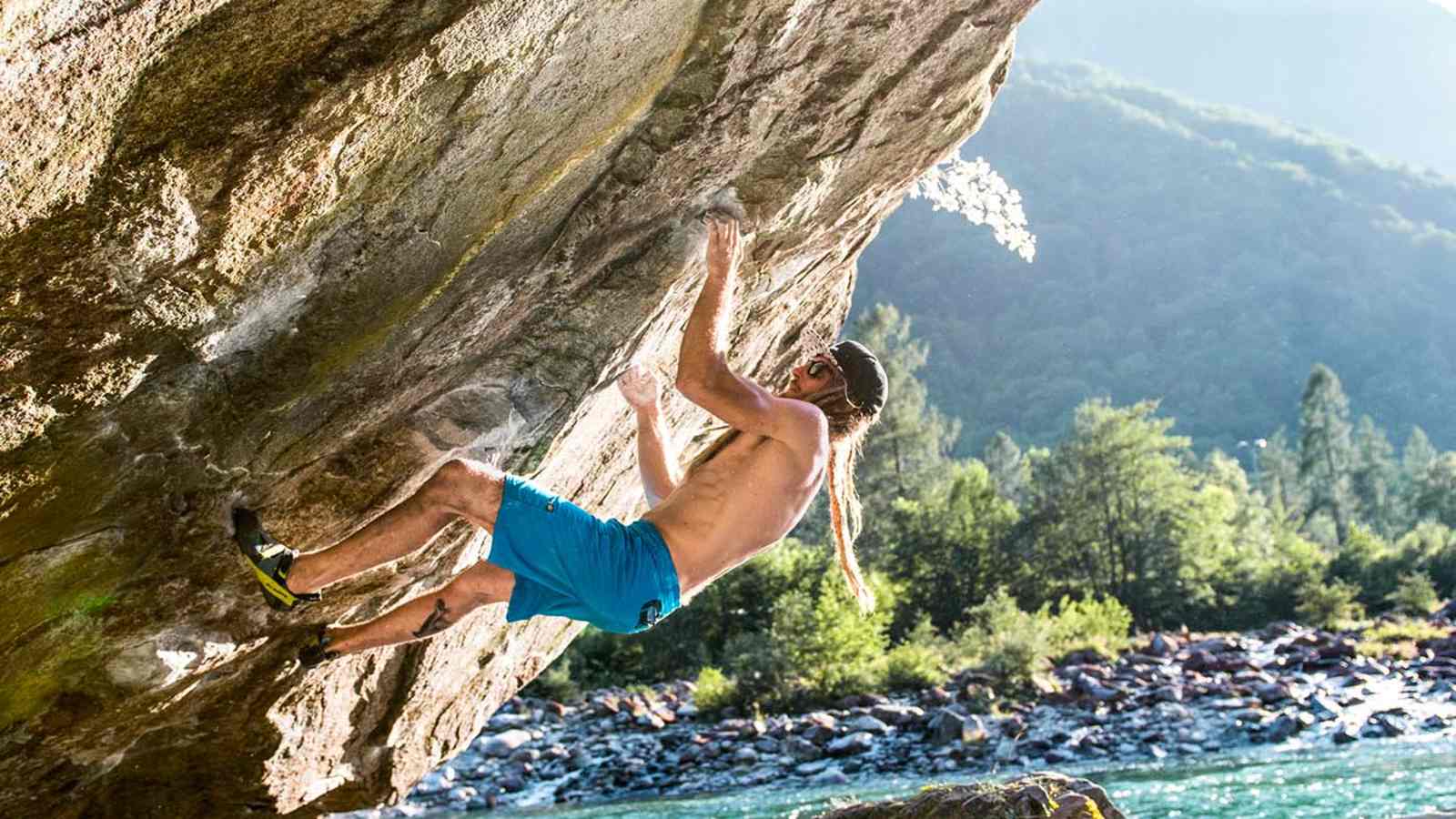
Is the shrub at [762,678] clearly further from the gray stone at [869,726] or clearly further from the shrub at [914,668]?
the gray stone at [869,726]

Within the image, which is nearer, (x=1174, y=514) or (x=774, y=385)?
(x=774, y=385)

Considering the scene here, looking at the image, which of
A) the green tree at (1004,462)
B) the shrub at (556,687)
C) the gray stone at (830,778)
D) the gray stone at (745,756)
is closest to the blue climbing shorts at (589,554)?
the gray stone at (830,778)

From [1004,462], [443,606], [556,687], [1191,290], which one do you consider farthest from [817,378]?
[1191,290]

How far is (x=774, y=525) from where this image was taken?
5750 millimetres

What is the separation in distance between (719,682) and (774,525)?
2168 centimetres

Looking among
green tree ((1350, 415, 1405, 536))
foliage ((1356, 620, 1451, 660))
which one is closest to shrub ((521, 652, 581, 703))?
foliage ((1356, 620, 1451, 660))

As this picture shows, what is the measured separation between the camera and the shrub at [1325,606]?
34438mm

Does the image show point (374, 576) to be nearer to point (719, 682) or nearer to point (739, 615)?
point (719, 682)

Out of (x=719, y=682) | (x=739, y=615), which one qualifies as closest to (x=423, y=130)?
(x=719, y=682)

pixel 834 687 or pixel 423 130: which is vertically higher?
pixel 423 130

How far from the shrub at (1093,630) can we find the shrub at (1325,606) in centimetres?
613

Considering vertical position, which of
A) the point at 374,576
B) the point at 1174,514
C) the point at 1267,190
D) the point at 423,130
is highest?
the point at 1267,190

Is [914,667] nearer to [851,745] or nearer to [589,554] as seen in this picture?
[851,745]

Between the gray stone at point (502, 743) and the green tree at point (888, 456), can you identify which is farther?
the green tree at point (888, 456)
